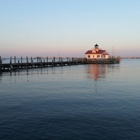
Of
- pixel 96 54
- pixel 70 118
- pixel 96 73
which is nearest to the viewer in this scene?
pixel 70 118

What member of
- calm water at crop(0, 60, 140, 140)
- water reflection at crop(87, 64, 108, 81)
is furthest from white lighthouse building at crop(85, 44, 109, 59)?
calm water at crop(0, 60, 140, 140)

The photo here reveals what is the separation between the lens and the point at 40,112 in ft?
45.0

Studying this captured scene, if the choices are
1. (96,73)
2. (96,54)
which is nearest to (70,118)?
(96,73)

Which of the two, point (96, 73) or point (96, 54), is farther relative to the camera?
point (96, 54)

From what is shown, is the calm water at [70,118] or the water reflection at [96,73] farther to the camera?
the water reflection at [96,73]

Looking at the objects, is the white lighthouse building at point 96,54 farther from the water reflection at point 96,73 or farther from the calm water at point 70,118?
the calm water at point 70,118

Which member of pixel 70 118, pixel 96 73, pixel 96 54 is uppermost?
pixel 96 54

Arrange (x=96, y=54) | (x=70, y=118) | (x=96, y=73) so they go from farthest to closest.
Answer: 1. (x=96, y=54)
2. (x=96, y=73)
3. (x=70, y=118)

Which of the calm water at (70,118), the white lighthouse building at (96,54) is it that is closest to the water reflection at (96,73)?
the calm water at (70,118)

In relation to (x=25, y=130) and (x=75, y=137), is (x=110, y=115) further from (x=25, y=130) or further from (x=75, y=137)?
(x=25, y=130)

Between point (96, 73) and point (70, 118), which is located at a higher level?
point (96, 73)

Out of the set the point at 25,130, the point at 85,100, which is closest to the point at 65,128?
the point at 25,130

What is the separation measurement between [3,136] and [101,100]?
997cm

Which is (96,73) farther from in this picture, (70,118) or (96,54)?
(96,54)
